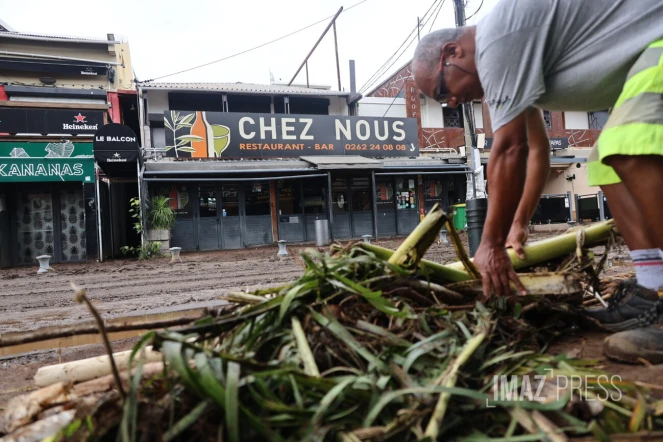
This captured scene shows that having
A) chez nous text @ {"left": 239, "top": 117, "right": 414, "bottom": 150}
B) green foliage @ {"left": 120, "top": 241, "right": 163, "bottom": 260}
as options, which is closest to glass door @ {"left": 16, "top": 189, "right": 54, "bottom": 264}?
green foliage @ {"left": 120, "top": 241, "right": 163, "bottom": 260}

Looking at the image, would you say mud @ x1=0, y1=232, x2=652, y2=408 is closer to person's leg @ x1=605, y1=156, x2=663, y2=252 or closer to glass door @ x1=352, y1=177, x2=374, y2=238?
person's leg @ x1=605, y1=156, x2=663, y2=252

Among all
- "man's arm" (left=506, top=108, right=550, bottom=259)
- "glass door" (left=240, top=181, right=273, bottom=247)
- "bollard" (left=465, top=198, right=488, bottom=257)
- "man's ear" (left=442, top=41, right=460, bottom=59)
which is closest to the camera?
"man's ear" (left=442, top=41, right=460, bottom=59)

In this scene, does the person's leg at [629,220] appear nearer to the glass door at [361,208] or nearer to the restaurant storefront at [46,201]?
the restaurant storefront at [46,201]

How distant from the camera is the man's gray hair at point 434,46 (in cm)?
195

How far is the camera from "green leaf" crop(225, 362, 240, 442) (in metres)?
0.86

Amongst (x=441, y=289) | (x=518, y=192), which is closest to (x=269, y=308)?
(x=441, y=289)

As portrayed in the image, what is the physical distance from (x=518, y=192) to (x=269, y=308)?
1.15m

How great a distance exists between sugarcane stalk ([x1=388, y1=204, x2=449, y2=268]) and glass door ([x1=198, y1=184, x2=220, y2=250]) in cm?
1421

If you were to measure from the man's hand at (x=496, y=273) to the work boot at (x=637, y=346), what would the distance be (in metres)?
0.36

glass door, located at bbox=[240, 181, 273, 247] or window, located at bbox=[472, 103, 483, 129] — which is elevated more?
window, located at bbox=[472, 103, 483, 129]

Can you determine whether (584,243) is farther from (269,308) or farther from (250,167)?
(250,167)

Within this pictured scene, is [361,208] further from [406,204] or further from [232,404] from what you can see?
[232,404]

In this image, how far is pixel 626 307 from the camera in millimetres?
1715

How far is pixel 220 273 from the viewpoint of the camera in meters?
8.14
